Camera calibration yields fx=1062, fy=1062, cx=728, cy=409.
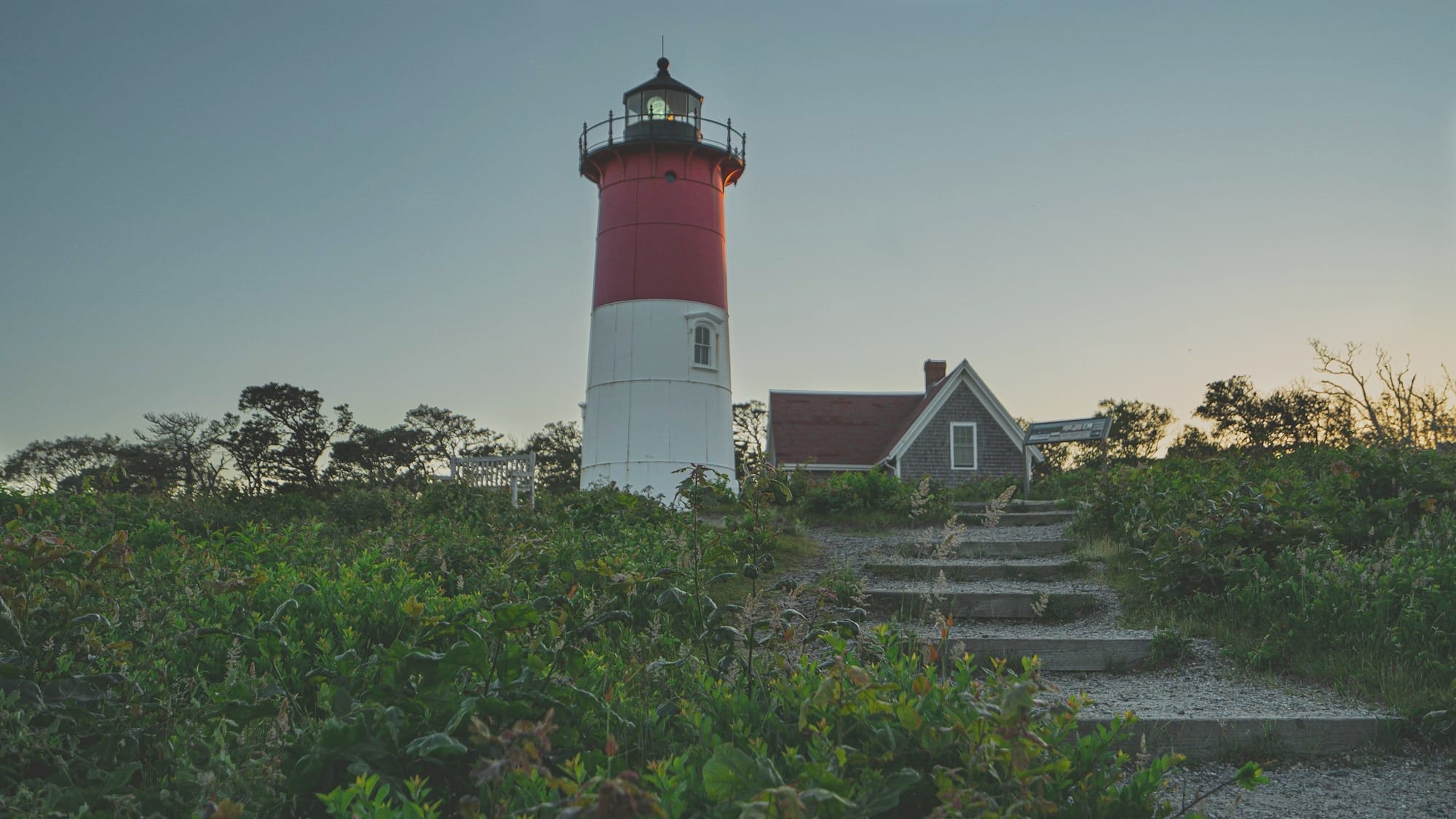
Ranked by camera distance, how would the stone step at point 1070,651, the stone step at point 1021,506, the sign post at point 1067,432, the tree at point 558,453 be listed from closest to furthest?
the stone step at point 1070,651 < the stone step at point 1021,506 < the sign post at point 1067,432 < the tree at point 558,453

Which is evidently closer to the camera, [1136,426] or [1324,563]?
[1324,563]

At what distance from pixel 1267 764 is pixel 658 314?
15.2m

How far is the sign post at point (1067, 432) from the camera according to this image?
1561cm

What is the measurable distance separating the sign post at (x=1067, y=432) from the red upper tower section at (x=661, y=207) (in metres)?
5.97

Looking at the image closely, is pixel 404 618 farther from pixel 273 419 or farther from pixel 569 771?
pixel 273 419

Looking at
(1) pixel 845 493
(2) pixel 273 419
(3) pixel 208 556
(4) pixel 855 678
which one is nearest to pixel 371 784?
(4) pixel 855 678

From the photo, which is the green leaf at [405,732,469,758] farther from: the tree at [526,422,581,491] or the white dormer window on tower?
the tree at [526,422,581,491]

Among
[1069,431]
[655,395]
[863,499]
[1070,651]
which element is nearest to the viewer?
[1070,651]

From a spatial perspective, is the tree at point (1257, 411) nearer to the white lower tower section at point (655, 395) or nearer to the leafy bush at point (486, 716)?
the white lower tower section at point (655, 395)

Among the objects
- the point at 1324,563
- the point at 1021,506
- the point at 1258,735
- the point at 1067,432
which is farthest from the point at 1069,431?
the point at 1258,735

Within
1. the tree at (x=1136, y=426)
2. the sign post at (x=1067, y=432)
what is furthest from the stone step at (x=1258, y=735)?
the tree at (x=1136, y=426)

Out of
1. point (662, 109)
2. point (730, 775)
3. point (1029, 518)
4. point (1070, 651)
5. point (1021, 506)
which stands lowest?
point (1070, 651)

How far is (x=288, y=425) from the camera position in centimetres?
3362

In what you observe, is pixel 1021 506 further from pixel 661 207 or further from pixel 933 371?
pixel 933 371
